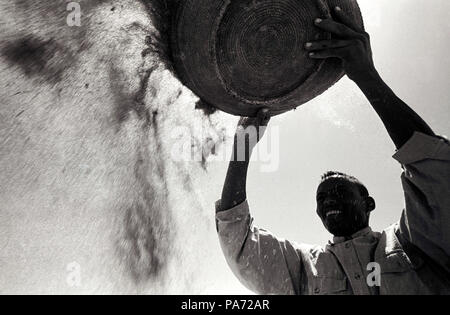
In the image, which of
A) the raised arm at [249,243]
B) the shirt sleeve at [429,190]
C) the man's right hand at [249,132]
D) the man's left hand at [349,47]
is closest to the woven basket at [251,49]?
the man's left hand at [349,47]

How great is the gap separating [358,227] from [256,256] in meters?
0.85

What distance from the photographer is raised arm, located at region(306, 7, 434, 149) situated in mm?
2029

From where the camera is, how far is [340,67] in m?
2.32

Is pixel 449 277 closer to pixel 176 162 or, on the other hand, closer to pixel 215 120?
pixel 215 120

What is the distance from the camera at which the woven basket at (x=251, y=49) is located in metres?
2.18

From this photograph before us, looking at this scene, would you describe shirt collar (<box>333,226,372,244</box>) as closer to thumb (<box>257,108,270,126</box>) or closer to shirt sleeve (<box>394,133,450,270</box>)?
shirt sleeve (<box>394,133,450,270</box>)

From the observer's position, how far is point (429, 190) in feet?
6.63

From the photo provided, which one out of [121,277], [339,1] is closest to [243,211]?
[339,1]

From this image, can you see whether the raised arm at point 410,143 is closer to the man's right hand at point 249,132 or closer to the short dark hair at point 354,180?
the man's right hand at point 249,132

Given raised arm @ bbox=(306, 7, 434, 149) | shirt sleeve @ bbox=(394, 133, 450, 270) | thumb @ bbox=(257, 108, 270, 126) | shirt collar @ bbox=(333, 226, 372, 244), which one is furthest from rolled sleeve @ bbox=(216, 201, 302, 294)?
raised arm @ bbox=(306, 7, 434, 149)

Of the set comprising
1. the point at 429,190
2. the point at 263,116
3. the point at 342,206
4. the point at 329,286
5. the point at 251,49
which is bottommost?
the point at 329,286

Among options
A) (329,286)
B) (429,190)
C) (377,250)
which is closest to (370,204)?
(377,250)

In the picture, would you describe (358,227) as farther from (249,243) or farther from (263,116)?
(263,116)
